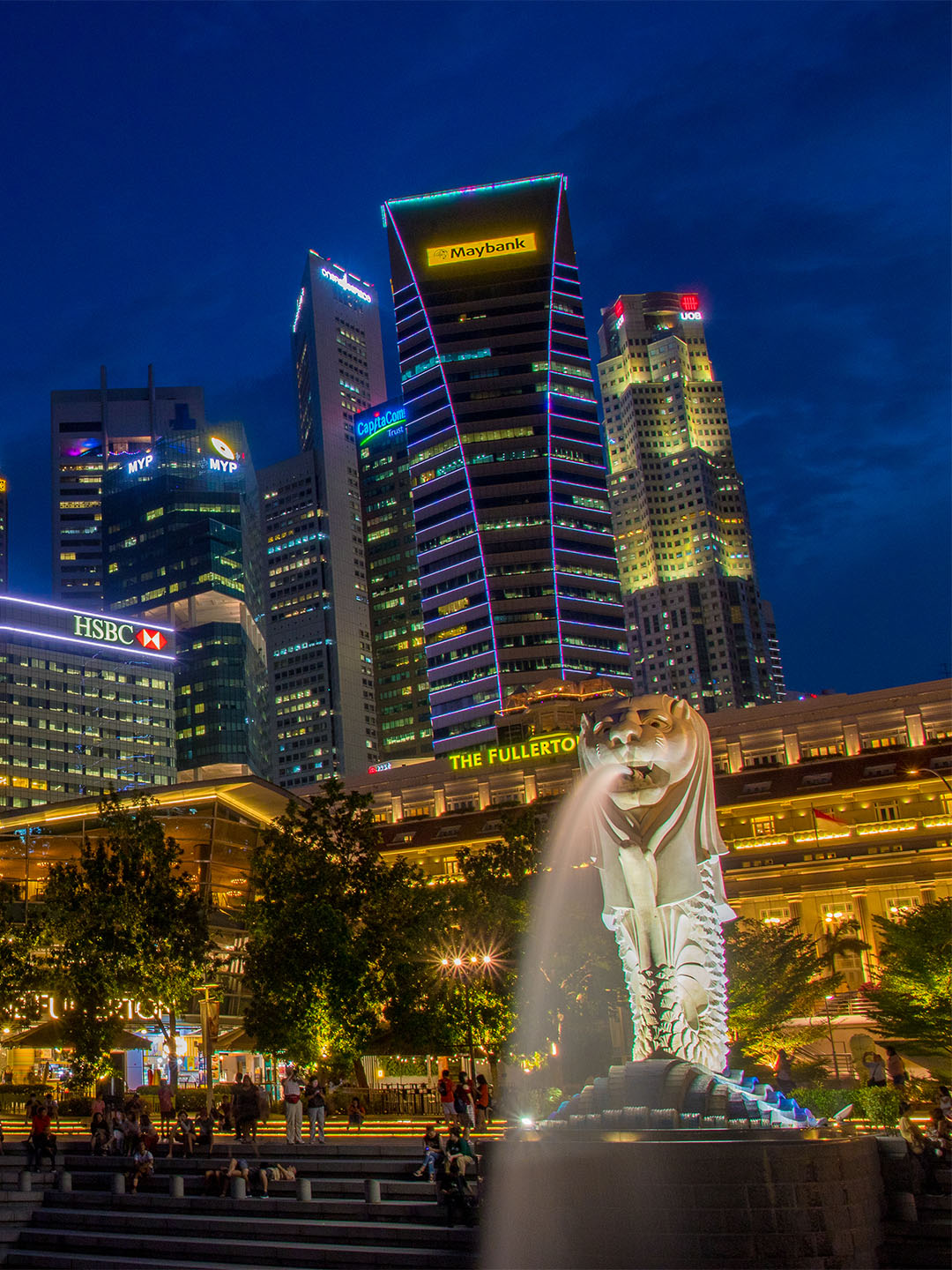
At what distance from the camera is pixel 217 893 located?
66250mm

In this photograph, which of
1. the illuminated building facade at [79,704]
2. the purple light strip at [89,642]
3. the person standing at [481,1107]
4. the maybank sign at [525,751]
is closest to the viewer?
the person standing at [481,1107]

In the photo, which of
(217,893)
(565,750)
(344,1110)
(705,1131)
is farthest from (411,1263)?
(565,750)

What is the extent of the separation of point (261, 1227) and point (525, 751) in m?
82.8

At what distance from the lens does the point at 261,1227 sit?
23.9m

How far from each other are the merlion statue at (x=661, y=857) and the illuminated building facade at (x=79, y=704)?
14791 centimetres

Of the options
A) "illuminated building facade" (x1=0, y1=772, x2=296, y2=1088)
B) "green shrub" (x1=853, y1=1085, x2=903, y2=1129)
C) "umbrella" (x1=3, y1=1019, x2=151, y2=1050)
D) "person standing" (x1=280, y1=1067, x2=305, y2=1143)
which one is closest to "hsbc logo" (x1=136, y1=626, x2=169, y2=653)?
"illuminated building facade" (x1=0, y1=772, x2=296, y2=1088)

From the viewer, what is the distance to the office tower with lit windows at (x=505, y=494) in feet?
561

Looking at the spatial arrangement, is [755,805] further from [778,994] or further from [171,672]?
[171,672]

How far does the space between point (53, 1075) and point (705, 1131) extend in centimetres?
4844

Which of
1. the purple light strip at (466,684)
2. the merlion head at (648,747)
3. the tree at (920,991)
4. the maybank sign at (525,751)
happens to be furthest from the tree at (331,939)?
the purple light strip at (466,684)

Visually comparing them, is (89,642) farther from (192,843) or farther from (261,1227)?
(261,1227)

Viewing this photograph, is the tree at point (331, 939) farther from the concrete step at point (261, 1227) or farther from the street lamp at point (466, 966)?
the concrete step at point (261, 1227)

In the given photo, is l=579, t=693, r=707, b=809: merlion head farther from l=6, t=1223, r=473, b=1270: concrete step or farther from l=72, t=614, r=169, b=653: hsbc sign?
l=72, t=614, r=169, b=653: hsbc sign

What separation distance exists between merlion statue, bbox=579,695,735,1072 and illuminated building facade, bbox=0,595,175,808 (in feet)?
485
